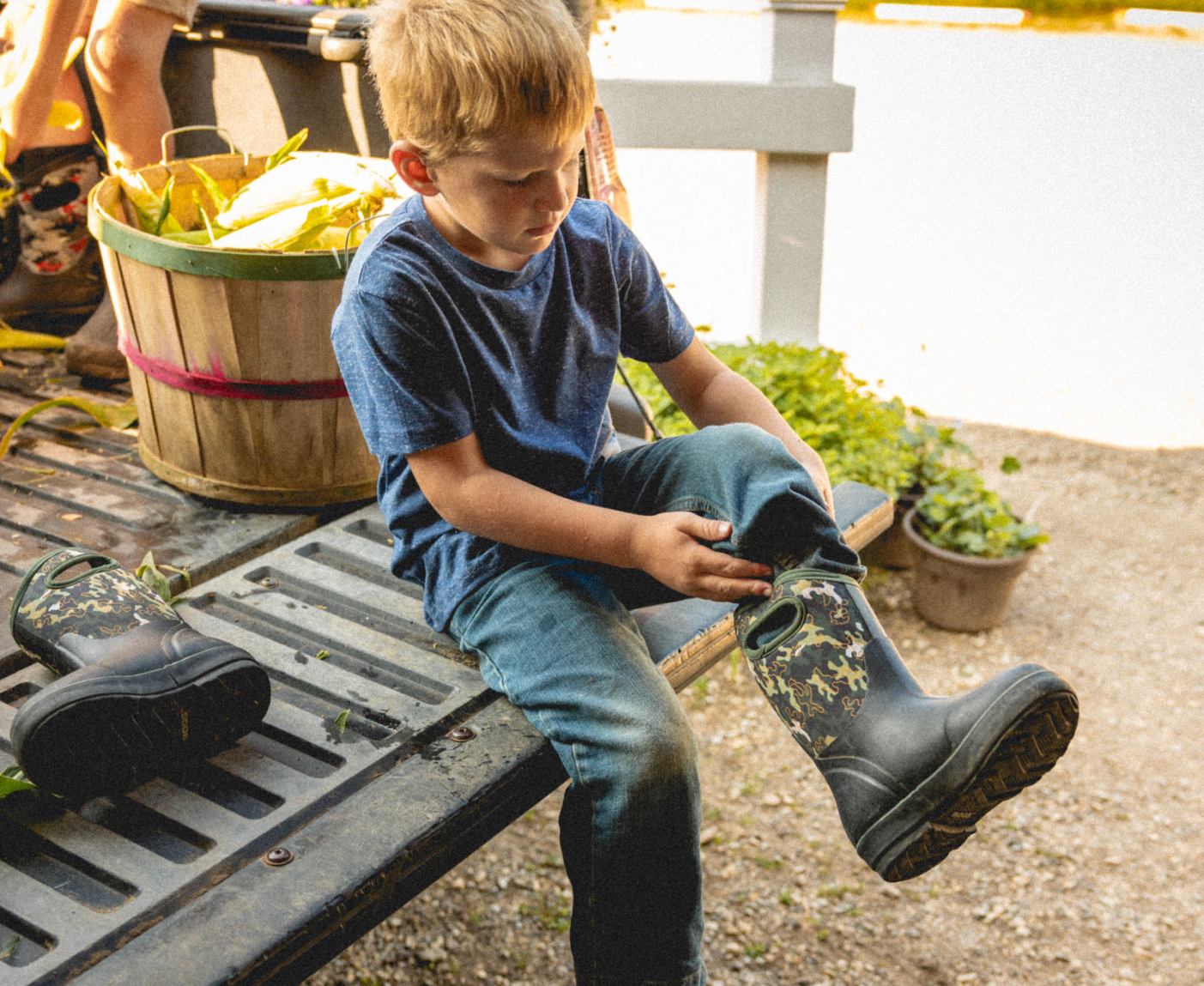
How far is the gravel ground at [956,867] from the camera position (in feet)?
7.11

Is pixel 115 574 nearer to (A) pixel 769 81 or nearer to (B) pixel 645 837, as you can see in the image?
(B) pixel 645 837

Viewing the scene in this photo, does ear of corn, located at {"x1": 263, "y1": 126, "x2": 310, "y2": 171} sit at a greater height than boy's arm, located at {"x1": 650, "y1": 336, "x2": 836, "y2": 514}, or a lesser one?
greater

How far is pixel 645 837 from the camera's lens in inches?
56.7

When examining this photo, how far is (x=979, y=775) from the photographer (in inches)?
52.1

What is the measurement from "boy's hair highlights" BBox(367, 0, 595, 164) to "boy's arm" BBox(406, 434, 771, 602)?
0.41 metres

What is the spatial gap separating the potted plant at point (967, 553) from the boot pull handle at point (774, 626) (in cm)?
184

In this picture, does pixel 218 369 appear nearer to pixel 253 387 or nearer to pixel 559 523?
pixel 253 387

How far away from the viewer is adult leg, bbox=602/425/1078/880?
1.32 m

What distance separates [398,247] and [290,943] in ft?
2.85

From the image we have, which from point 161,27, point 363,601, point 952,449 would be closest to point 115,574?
point 363,601

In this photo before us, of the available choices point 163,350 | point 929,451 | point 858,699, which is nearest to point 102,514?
point 163,350

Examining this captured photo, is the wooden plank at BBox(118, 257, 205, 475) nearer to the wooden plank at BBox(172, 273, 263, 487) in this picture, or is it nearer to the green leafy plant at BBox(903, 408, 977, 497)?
the wooden plank at BBox(172, 273, 263, 487)

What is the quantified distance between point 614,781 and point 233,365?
115 cm

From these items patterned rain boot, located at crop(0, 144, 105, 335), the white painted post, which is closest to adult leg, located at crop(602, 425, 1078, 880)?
patterned rain boot, located at crop(0, 144, 105, 335)
